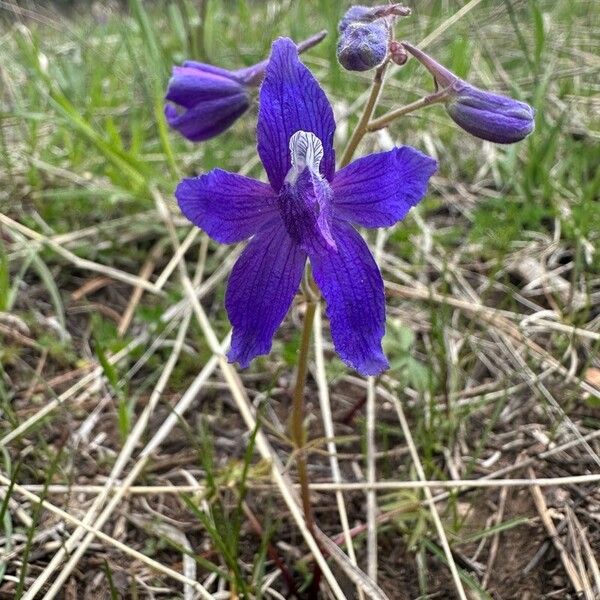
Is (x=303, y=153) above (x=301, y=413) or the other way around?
above

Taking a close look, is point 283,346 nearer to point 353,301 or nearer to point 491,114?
point 353,301

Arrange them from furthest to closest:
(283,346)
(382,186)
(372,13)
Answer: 1. (283,346)
2. (372,13)
3. (382,186)

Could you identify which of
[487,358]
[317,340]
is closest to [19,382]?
[317,340]

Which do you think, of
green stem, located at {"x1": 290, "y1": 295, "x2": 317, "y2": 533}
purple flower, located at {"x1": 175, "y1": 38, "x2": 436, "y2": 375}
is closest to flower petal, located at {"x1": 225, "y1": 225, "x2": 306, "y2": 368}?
purple flower, located at {"x1": 175, "y1": 38, "x2": 436, "y2": 375}

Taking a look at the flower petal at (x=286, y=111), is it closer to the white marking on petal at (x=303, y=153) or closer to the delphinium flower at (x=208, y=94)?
the white marking on petal at (x=303, y=153)

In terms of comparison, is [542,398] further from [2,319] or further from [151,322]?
[2,319]

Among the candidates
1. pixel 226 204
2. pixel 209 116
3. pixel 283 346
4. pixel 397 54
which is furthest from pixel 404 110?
pixel 283 346

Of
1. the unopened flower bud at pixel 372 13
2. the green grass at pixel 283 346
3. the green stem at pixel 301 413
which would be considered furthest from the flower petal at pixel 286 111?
the green grass at pixel 283 346
